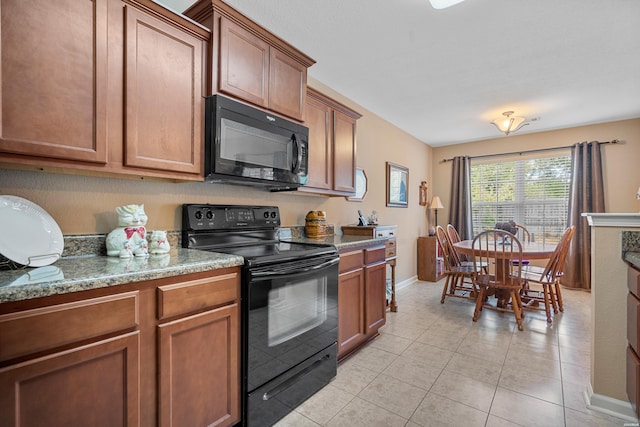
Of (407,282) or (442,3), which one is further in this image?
(407,282)

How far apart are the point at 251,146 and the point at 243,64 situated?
0.50 m

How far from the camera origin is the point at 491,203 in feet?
17.4

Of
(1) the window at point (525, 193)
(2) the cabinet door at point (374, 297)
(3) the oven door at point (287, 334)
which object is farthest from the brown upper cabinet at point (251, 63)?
(1) the window at point (525, 193)

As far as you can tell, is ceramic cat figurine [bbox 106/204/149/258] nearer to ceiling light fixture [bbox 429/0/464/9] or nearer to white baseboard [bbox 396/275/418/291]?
ceiling light fixture [bbox 429/0/464/9]

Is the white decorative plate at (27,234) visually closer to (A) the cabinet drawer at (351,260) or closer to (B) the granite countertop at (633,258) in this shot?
(A) the cabinet drawer at (351,260)

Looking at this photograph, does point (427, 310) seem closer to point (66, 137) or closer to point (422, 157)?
point (422, 157)

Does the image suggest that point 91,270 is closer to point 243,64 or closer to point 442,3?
point 243,64

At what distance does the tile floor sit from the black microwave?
1.44m

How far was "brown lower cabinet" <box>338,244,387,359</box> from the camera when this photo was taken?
2.27m

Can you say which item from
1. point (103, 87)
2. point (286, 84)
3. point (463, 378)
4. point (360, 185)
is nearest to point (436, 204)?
point (360, 185)

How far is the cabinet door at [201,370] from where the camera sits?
4.00ft

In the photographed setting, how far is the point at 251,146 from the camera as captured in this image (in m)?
1.87

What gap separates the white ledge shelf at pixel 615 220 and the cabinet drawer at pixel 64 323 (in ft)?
7.87

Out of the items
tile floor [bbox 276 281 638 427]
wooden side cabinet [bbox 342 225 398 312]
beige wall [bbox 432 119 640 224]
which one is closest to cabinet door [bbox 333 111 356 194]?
wooden side cabinet [bbox 342 225 398 312]
